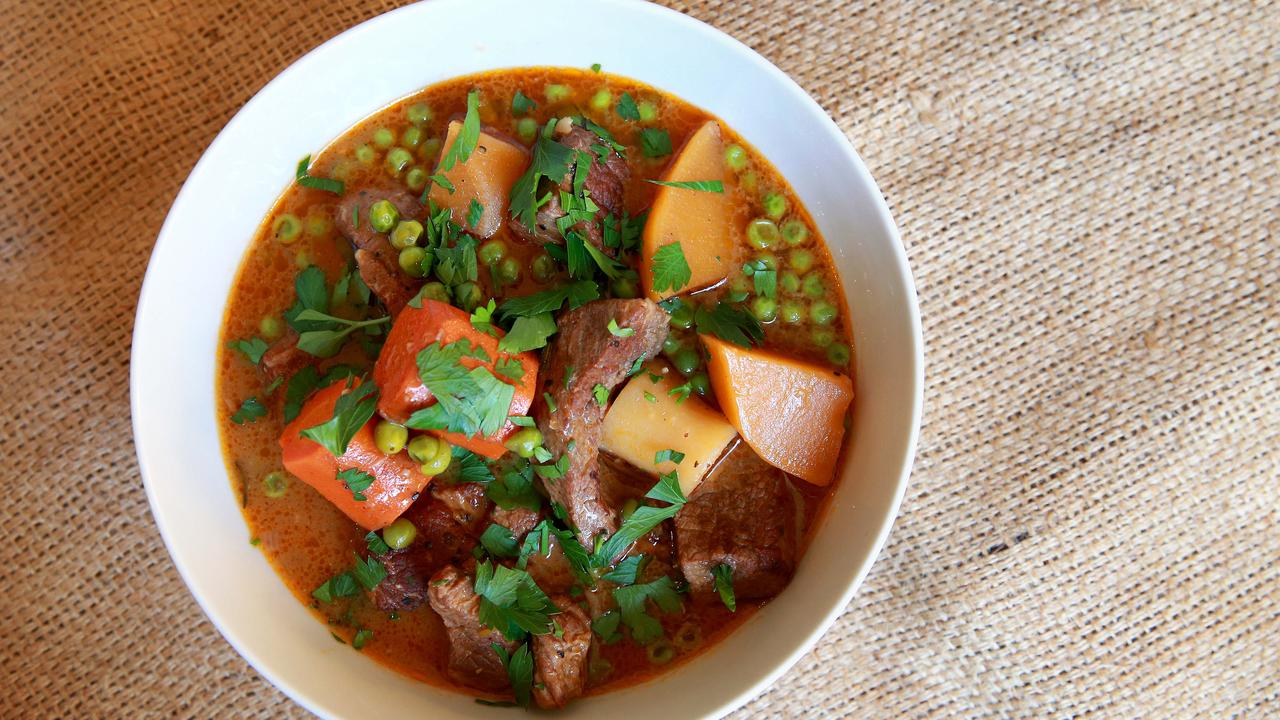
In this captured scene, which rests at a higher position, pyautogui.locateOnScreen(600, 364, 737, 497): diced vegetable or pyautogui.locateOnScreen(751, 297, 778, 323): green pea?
pyautogui.locateOnScreen(751, 297, 778, 323): green pea

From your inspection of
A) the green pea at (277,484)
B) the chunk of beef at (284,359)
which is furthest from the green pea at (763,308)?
the green pea at (277,484)

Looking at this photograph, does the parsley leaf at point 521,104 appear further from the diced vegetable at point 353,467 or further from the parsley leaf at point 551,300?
the diced vegetable at point 353,467

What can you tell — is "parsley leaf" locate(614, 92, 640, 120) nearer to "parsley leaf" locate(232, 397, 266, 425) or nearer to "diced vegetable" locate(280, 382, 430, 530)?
"diced vegetable" locate(280, 382, 430, 530)

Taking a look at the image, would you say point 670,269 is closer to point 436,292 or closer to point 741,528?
point 436,292

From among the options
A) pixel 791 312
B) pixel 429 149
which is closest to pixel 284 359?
pixel 429 149

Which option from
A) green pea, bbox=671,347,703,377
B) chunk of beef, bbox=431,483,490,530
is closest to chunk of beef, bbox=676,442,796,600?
green pea, bbox=671,347,703,377

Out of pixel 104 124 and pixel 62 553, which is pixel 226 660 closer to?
pixel 62 553
